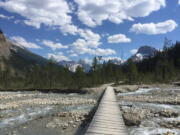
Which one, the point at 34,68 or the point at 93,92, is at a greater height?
the point at 34,68

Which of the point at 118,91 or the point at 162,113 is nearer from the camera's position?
the point at 162,113

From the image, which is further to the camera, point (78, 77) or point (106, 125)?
point (78, 77)

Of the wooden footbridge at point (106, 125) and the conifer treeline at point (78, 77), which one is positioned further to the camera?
the conifer treeline at point (78, 77)

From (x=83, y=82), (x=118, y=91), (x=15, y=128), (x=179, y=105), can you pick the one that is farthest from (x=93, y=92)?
(x=83, y=82)

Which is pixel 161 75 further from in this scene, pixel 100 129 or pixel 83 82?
pixel 100 129

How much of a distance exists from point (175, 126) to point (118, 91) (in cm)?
2385

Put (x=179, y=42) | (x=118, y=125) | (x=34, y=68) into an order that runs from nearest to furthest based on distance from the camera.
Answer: (x=118, y=125), (x=34, y=68), (x=179, y=42)

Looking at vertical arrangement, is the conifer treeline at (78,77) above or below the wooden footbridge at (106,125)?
above

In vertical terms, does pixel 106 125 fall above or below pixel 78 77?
below

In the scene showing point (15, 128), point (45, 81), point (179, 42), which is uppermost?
point (179, 42)

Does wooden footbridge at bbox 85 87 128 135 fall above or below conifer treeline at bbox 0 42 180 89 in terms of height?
below

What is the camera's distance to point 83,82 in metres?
72.2

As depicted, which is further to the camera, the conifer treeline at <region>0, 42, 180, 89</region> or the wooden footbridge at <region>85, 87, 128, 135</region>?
the conifer treeline at <region>0, 42, 180, 89</region>

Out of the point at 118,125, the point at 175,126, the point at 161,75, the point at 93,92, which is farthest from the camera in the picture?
the point at 161,75
